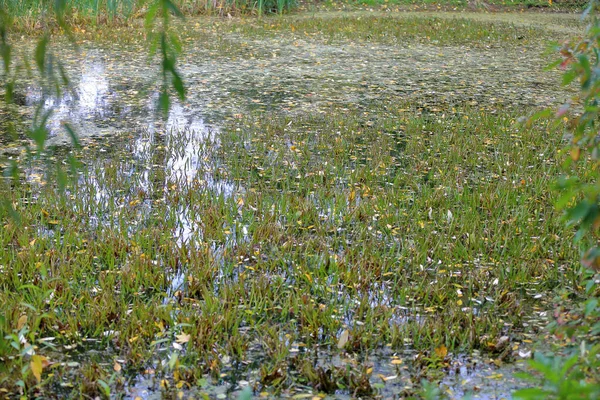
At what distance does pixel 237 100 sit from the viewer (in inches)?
257

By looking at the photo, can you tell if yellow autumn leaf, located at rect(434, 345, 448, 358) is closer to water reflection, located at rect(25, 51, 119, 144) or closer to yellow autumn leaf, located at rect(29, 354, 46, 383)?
yellow autumn leaf, located at rect(29, 354, 46, 383)

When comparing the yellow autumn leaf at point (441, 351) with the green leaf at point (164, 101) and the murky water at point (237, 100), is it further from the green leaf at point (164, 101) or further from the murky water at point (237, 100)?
the green leaf at point (164, 101)

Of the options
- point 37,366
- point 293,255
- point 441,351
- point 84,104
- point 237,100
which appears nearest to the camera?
point 37,366

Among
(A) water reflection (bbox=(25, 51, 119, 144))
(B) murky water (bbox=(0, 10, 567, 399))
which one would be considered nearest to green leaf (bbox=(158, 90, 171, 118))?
(B) murky water (bbox=(0, 10, 567, 399))

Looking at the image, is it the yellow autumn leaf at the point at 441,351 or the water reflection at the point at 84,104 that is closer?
the yellow autumn leaf at the point at 441,351

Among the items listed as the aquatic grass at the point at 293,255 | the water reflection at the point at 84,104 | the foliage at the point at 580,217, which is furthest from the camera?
the water reflection at the point at 84,104

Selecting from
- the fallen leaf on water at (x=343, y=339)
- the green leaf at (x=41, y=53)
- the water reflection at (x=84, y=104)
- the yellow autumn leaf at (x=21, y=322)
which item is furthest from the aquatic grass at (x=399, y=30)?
the green leaf at (x=41, y=53)

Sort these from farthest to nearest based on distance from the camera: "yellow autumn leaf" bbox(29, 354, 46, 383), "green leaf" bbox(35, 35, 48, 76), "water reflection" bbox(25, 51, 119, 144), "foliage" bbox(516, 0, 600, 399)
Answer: "water reflection" bbox(25, 51, 119, 144)
"yellow autumn leaf" bbox(29, 354, 46, 383)
"green leaf" bbox(35, 35, 48, 76)
"foliage" bbox(516, 0, 600, 399)

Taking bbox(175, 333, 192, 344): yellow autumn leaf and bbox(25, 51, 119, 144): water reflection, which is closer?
bbox(175, 333, 192, 344): yellow autumn leaf

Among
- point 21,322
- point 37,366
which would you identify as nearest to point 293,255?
point 21,322

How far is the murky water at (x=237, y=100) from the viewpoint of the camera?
247 centimetres

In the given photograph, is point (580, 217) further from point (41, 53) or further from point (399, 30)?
point (399, 30)

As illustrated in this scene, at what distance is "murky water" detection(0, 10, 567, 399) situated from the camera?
2.47 meters

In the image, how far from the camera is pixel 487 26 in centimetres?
1212
